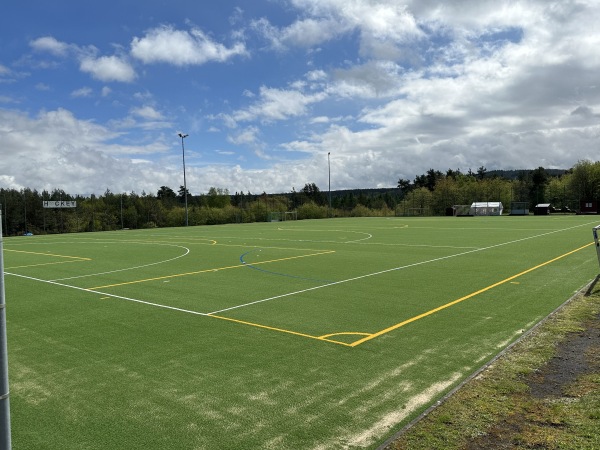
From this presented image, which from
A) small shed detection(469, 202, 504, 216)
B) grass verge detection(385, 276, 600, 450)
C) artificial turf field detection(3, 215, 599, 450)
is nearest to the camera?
grass verge detection(385, 276, 600, 450)

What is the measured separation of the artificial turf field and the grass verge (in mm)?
271

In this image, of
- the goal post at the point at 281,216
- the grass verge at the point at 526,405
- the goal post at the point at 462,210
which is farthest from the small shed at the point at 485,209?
the grass verge at the point at 526,405

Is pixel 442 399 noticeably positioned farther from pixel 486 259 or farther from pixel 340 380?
pixel 486 259

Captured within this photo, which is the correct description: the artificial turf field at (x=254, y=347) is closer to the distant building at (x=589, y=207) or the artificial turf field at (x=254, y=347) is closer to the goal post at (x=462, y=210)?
the distant building at (x=589, y=207)

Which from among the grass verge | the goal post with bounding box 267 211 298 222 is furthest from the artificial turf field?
the goal post with bounding box 267 211 298 222

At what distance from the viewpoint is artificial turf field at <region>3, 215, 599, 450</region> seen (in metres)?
4.48

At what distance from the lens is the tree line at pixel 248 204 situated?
5269cm

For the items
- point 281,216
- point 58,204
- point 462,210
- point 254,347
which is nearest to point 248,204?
point 281,216

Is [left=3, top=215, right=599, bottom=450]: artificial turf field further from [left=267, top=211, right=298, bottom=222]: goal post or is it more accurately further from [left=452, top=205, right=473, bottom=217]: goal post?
[left=452, top=205, right=473, bottom=217]: goal post

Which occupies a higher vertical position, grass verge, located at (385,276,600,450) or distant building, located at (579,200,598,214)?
distant building, located at (579,200,598,214)

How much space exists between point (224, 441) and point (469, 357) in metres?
3.52

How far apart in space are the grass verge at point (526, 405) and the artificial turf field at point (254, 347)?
0.89 feet

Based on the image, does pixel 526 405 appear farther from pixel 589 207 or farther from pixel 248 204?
pixel 589 207

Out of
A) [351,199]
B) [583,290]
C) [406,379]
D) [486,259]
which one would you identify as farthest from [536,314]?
[351,199]
